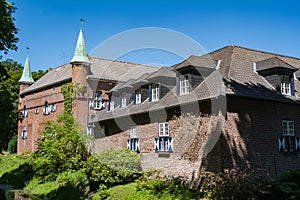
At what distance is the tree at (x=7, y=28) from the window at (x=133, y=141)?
8952mm

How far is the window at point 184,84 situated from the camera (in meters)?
19.0

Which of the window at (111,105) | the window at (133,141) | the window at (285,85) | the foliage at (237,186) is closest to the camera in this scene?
the foliage at (237,186)

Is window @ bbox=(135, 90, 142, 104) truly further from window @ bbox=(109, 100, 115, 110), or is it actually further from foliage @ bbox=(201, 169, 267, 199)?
foliage @ bbox=(201, 169, 267, 199)

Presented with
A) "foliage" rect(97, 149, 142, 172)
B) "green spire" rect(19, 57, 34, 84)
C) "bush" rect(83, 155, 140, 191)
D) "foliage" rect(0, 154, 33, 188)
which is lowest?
"foliage" rect(0, 154, 33, 188)

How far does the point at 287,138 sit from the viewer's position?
18.1 metres

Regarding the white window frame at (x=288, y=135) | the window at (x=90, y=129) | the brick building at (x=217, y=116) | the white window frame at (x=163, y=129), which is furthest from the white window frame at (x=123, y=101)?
the white window frame at (x=288, y=135)

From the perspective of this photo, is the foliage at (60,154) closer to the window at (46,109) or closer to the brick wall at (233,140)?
the brick wall at (233,140)

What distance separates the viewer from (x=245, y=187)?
12.5 metres

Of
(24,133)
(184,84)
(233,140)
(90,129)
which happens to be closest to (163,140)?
(184,84)

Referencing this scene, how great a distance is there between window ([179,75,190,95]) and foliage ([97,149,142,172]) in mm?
4578

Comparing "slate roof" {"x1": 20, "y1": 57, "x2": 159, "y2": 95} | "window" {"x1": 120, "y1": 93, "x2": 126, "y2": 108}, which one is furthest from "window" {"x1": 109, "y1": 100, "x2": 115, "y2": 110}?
"slate roof" {"x1": 20, "y1": 57, "x2": 159, "y2": 95}

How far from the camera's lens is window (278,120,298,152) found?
17844 mm

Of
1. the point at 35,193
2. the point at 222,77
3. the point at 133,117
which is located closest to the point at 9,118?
the point at 35,193

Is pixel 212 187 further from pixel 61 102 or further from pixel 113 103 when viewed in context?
pixel 61 102
